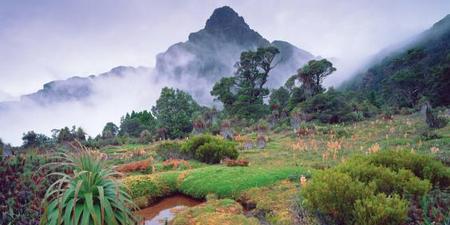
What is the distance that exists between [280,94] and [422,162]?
49986 mm

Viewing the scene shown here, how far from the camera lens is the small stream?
977 cm

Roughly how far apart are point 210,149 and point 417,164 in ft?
32.3

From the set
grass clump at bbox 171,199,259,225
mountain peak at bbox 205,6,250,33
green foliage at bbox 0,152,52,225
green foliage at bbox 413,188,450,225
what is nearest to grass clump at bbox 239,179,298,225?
grass clump at bbox 171,199,259,225

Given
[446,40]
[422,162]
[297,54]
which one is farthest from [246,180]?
[297,54]

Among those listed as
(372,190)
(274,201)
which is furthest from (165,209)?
(372,190)

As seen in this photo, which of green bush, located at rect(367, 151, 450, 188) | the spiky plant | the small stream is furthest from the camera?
the small stream

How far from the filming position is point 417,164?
866 cm

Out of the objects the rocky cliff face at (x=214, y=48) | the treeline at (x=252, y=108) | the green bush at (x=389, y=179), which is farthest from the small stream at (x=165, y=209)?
the rocky cliff face at (x=214, y=48)

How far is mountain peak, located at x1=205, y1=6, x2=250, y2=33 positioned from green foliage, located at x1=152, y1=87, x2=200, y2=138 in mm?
150335

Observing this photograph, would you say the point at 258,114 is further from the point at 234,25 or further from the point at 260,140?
the point at 234,25

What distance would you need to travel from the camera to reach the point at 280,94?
2293 inches

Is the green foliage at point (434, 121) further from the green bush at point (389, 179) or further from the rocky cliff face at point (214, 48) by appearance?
the rocky cliff face at point (214, 48)

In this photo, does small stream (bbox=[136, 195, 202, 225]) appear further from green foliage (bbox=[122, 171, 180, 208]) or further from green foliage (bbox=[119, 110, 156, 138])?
green foliage (bbox=[119, 110, 156, 138])

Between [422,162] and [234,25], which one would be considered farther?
[234,25]
